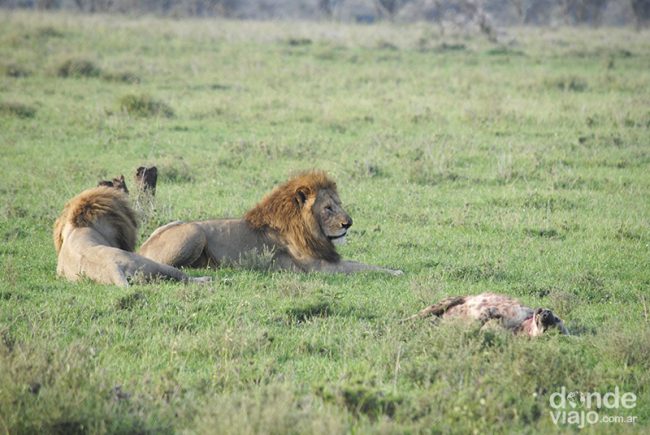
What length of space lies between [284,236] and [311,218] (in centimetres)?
38

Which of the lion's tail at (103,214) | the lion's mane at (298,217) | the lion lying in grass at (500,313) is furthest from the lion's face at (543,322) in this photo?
the lion's tail at (103,214)

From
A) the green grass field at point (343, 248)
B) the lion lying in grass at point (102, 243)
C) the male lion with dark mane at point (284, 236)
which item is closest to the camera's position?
the green grass field at point (343, 248)

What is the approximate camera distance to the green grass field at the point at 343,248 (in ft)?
17.1

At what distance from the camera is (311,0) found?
282 feet

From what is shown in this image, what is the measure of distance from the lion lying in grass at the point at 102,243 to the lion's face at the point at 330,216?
1.44m

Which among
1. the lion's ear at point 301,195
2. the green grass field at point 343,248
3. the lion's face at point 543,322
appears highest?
the lion's ear at point 301,195

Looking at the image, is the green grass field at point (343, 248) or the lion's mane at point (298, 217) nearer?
the green grass field at point (343, 248)

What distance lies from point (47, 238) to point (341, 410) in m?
5.88

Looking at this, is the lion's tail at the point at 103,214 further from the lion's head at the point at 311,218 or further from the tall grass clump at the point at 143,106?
the tall grass clump at the point at 143,106

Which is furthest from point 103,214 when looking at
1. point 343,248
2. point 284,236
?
point 343,248

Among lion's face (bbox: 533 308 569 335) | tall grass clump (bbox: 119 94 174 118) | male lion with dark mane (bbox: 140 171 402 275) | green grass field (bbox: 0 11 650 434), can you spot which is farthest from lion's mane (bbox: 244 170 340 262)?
tall grass clump (bbox: 119 94 174 118)

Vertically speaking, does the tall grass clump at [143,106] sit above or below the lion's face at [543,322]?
below

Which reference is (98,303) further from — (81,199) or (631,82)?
(631,82)

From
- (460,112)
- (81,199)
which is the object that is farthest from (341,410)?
(460,112)
